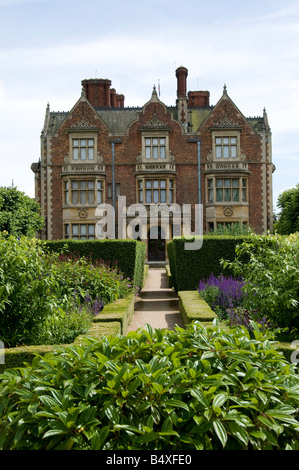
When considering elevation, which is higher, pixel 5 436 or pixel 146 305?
pixel 5 436

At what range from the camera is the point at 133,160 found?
95.7ft

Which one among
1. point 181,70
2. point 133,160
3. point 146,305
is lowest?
point 146,305

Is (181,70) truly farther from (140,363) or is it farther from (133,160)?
(140,363)

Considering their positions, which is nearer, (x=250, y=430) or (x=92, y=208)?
(x=250, y=430)

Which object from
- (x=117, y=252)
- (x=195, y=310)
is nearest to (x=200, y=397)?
(x=195, y=310)

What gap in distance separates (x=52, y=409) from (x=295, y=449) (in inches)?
57.4

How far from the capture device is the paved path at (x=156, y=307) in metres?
10.7

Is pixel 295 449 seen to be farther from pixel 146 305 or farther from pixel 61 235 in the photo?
pixel 61 235

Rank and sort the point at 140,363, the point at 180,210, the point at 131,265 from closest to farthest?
the point at 140,363 → the point at 131,265 → the point at 180,210

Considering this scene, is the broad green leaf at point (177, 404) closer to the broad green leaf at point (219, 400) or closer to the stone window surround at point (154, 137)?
the broad green leaf at point (219, 400)

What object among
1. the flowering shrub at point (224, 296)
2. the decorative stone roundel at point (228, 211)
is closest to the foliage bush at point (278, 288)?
the flowering shrub at point (224, 296)

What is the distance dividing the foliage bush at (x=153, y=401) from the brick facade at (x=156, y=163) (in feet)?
84.6

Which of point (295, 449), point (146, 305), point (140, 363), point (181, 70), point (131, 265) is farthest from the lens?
point (181, 70)

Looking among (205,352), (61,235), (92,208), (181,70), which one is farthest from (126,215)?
(205,352)
